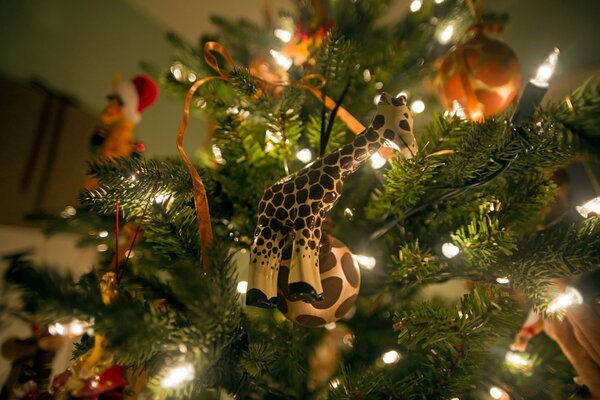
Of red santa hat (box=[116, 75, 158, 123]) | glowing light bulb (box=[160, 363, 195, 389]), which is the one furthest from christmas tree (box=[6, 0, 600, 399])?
red santa hat (box=[116, 75, 158, 123])

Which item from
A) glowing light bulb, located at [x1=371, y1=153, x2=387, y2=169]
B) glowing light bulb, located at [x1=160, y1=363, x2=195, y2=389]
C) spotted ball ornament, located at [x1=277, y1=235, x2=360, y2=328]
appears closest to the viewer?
glowing light bulb, located at [x1=160, y1=363, x2=195, y2=389]

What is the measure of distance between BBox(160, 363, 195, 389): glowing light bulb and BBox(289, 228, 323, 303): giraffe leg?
0.11 metres

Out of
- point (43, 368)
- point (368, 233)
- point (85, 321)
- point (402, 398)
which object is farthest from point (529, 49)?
point (43, 368)

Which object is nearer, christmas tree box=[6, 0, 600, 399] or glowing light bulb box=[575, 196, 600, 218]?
christmas tree box=[6, 0, 600, 399]

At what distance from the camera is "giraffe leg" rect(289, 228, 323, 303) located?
1.07 feet

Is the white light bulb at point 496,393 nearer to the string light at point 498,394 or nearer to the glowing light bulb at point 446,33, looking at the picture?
the string light at point 498,394

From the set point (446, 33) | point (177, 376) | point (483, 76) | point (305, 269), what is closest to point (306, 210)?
point (305, 269)

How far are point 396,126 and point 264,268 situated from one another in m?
0.21

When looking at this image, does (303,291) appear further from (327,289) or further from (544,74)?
(544,74)

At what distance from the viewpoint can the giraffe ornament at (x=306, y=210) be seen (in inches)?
13.2

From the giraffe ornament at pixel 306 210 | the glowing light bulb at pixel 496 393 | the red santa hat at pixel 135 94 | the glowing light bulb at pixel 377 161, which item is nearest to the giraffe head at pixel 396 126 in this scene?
the giraffe ornament at pixel 306 210

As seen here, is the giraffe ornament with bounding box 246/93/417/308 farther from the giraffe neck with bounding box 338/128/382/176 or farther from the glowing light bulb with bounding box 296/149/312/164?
the glowing light bulb with bounding box 296/149/312/164

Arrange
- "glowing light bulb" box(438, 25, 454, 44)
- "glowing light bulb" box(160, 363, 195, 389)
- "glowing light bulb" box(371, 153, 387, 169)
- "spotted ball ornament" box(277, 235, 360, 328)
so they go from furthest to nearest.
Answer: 1. "glowing light bulb" box(438, 25, 454, 44)
2. "glowing light bulb" box(371, 153, 387, 169)
3. "spotted ball ornament" box(277, 235, 360, 328)
4. "glowing light bulb" box(160, 363, 195, 389)

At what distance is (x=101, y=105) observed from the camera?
1.01 metres
